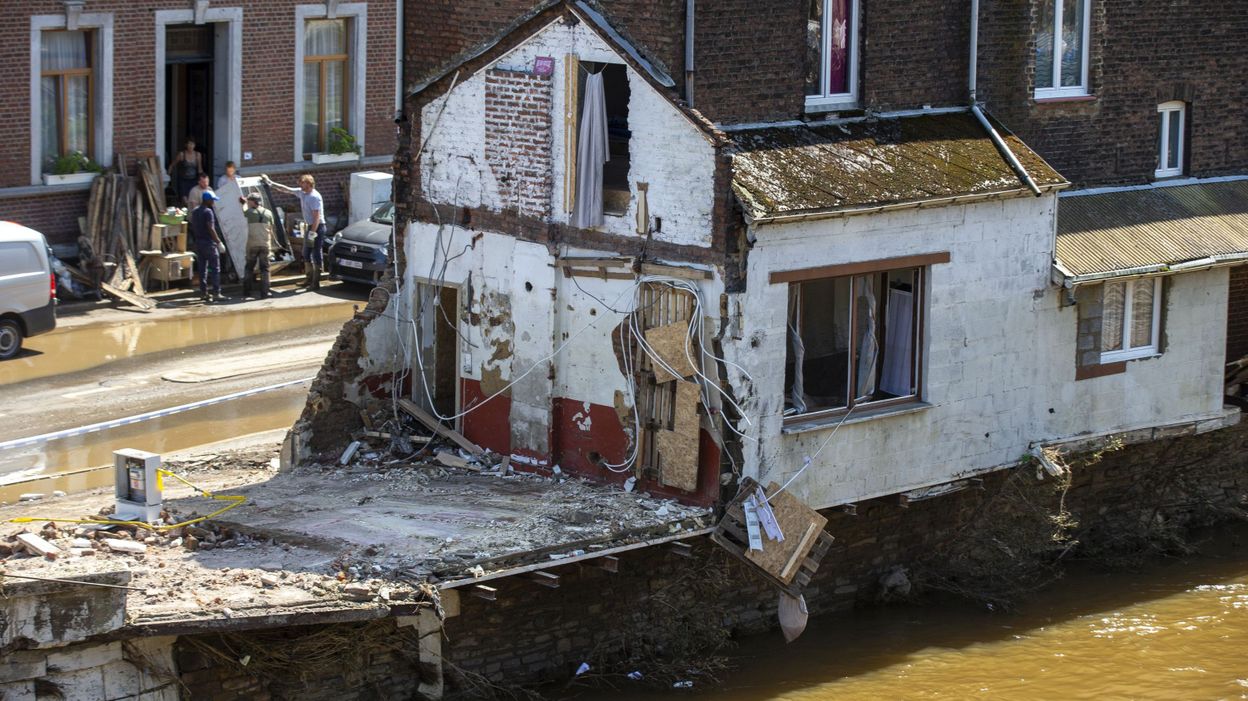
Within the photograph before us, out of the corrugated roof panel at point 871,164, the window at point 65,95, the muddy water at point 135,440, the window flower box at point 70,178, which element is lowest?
the muddy water at point 135,440

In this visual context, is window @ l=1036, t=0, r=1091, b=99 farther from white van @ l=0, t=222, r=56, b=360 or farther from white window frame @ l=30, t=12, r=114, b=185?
white window frame @ l=30, t=12, r=114, b=185

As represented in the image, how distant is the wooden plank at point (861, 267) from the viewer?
1747cm

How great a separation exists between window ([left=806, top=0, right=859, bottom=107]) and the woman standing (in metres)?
14.7

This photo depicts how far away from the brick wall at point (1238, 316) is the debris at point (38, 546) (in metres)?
14.2

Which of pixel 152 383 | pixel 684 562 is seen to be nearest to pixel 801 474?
pixel 684 562

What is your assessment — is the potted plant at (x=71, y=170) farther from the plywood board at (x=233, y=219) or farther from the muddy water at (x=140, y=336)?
Result: the muddy water at (x=140, y=336)

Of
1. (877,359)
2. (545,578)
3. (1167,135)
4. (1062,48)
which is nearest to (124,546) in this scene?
(545,578)

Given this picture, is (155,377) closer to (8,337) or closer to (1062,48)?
(8,337)

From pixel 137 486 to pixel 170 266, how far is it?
13.4 m

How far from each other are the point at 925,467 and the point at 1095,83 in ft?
18.8

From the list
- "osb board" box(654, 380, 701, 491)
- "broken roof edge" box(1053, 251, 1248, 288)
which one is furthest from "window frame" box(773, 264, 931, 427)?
Result: "broken roof edge" box(1053, 251, 1248, 288)

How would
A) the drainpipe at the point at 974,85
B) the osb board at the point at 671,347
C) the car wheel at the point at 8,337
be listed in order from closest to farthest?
the osb board at the point at 671,347 → the drainpipe at the point at 974,85 → the car wheel at the point at 8,337

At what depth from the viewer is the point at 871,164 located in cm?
1861

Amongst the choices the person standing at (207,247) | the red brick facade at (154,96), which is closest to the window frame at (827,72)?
the person standing at (207,247)
